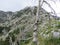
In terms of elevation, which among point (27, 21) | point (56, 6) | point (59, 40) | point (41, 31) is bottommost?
point (59, 40)

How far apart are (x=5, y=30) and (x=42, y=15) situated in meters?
2.14

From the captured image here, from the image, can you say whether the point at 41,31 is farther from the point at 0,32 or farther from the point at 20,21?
→ the point at 0,32

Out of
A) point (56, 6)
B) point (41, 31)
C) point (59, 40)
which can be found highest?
point (56, 6)

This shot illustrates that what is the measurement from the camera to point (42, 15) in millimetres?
3479

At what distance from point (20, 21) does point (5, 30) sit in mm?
1787

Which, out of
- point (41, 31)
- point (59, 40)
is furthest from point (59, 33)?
point (41, 31)

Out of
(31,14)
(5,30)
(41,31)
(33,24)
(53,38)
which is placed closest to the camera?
(33,24)

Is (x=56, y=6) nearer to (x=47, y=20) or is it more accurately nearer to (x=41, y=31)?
(x=47, y=20)

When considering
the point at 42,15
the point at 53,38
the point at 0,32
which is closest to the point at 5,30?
the point at 0,32

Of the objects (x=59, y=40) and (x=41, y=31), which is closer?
(x=41, y=31)

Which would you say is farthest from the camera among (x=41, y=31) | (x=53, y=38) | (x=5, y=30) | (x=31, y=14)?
(x=5, y=30)

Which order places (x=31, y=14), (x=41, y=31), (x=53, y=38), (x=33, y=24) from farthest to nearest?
(x=53, y=38) < (x=41, y=31) < (x=31, y=14) < (x=33, y=24)

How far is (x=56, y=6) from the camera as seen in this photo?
3352 millimetres

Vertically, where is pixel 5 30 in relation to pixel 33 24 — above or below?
below
